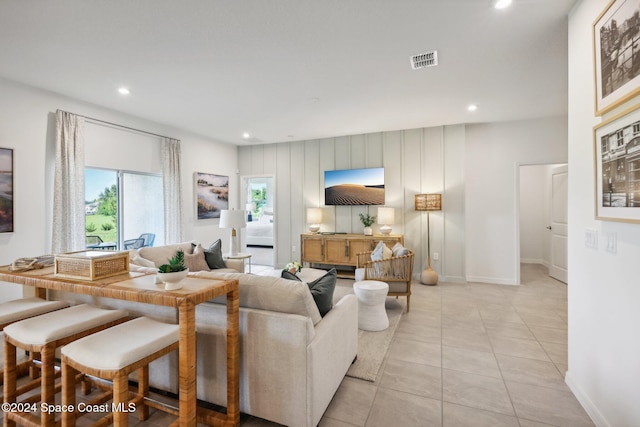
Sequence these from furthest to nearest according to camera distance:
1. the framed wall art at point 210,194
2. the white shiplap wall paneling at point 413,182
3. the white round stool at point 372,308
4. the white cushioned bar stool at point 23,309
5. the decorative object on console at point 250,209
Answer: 1. the decorative object on console at point 250,209
2. the framed wall art at point 210,194
3. the white shiplap wall paneling at point 413,182
4. the white round stool at point 372,308
5. the white cushioned bar stool at point 23,309

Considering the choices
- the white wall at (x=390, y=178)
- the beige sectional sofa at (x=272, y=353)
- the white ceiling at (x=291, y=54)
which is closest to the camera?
the beige sectional sofa at (x=272, y=353)

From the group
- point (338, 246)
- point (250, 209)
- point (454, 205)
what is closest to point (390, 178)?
point (454, 205)

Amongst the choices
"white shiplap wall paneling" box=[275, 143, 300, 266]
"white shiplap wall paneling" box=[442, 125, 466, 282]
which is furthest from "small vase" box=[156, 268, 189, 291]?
"white shiplap wall paneling" box=[275, 143, 300, 266]

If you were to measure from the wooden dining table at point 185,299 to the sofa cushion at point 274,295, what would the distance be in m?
0.15

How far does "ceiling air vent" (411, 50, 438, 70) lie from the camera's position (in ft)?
9.32

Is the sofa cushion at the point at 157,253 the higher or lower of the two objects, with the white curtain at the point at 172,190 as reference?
lower

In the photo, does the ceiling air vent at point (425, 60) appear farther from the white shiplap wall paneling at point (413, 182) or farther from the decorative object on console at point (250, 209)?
the decorative object on console at point (250, 209)

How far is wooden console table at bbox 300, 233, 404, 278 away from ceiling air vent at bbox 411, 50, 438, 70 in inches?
117

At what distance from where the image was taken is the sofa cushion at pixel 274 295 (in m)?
1.81

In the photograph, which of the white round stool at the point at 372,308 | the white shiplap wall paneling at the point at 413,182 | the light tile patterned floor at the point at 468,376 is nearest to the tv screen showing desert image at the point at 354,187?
the white shiplap wall paneling at the point at 413,182

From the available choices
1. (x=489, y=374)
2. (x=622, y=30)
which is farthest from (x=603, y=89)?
(x=489, y=374)

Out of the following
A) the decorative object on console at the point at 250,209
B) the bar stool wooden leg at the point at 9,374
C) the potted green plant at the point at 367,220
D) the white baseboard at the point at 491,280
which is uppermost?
the decorative object on console at the point at 250,209

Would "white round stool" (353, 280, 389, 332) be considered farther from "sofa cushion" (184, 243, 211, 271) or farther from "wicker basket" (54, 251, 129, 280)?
"wicker basket" (54, 251, 129, 280)

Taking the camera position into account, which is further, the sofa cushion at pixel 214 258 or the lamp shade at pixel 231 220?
the lamp shade at pixel 231 220
